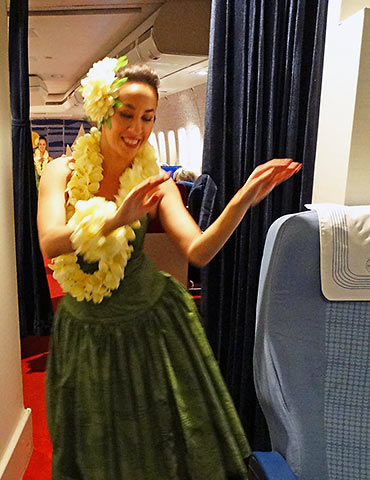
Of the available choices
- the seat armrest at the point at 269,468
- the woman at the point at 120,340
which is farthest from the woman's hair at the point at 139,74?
the seat armrest at the point at 269,468

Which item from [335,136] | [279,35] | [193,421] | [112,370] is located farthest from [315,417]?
[279,35]

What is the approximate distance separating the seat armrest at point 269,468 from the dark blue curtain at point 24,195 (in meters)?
1.95

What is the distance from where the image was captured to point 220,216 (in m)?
1.28

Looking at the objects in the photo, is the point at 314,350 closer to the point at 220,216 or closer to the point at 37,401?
the point at 220,216

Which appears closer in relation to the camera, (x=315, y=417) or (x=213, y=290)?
(x=315, y=417)

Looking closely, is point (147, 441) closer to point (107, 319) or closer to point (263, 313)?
point (107, 319)

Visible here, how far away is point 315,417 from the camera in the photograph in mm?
1017

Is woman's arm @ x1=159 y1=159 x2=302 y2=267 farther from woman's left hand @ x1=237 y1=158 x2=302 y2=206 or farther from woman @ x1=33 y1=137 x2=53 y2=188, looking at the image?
woman @ x1=33 y1=137 x2=53 y2=188

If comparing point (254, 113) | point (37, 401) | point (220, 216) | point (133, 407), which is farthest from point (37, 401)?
point (254, 113)

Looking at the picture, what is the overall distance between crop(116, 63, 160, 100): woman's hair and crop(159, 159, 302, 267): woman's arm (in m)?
0.32

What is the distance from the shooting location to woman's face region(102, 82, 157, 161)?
1280 millimetres

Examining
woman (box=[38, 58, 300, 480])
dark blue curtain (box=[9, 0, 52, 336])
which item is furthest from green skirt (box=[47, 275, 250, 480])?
dark blue curtain (box=[9, 0, 52, 336])

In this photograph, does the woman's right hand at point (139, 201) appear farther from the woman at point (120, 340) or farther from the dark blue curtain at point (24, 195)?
the dark blue curtain at point (24, 195)

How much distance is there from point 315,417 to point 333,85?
98 cm
